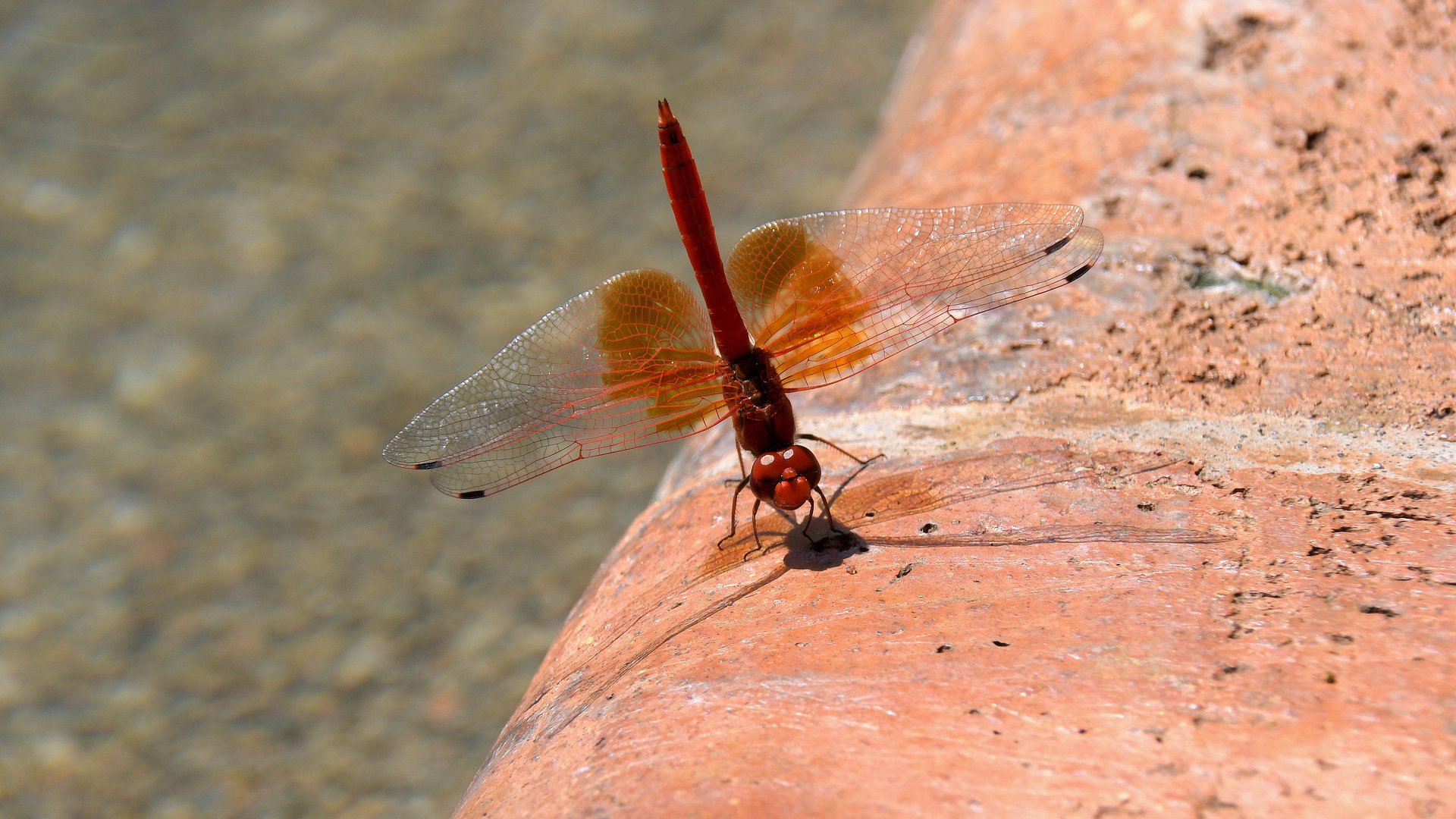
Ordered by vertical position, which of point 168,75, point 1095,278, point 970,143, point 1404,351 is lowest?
point 1404,351

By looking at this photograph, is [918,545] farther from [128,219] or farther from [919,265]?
[128,219]

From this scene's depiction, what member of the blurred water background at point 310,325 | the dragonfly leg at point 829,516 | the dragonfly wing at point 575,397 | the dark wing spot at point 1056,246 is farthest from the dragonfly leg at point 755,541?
the blurred water background at point 310,325

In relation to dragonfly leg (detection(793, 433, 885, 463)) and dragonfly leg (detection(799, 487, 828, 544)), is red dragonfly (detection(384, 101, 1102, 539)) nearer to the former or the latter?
dragonfly leg (detection(793, 433, 885, 463))

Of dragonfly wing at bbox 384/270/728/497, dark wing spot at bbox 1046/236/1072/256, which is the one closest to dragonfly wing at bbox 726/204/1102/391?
dark wing spot at bbox 1046/236/1072/256

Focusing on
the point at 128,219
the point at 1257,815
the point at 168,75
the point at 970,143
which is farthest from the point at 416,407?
the point at 1257,815

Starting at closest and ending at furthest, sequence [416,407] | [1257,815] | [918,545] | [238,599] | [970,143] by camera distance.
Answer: [1257,815]
[918,545]
[970,143]
[238,599]
[416,407]

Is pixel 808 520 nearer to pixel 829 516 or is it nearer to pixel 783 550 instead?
pixel 829 516
